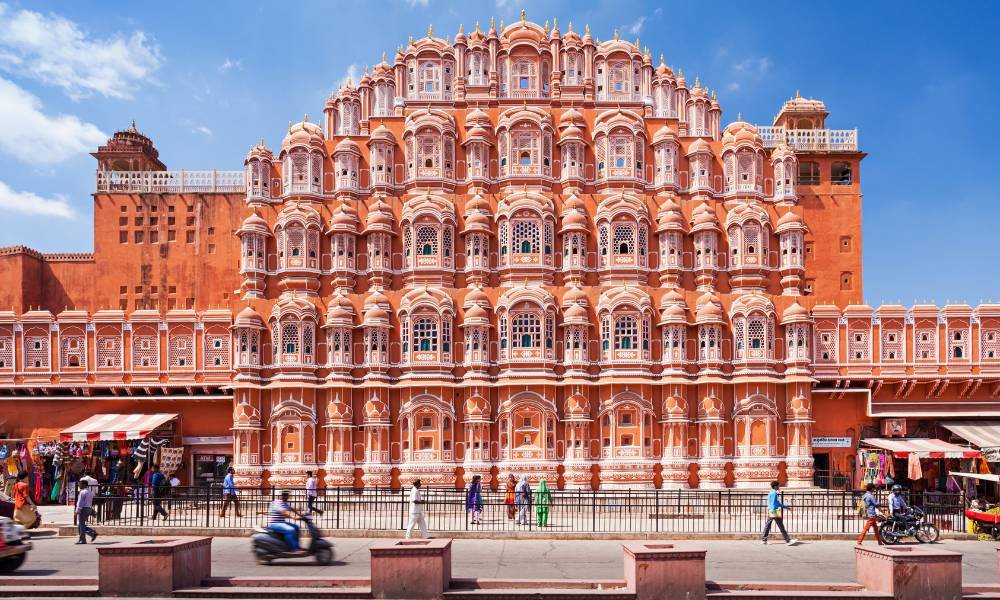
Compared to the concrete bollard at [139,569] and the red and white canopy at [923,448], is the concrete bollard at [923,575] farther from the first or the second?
the red and white canopy at [923,448]

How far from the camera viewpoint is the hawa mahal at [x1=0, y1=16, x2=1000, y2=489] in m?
36.6

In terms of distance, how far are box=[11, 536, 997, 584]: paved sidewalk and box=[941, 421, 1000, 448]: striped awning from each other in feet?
45.0

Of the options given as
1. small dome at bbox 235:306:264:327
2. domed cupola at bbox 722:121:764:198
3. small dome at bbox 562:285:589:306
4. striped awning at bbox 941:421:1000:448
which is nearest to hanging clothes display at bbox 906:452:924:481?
striped awning at bbox 941:421:1000:448

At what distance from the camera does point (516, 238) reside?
38.5m

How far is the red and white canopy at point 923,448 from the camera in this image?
3291cm

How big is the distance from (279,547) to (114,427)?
20.8 metres

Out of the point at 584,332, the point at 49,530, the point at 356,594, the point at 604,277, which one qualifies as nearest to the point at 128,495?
the point at 49,530

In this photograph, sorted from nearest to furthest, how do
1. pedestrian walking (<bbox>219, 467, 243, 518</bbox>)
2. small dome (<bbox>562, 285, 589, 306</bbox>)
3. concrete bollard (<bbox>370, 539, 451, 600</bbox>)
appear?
concrete bollard (<bbox>370, 539, 451, 600</bbox>), pedestrian walking (<bbox>219, 467, 243, 518</bbox>), small dome (<bbox>562, 285, 589, 306</bbox>)

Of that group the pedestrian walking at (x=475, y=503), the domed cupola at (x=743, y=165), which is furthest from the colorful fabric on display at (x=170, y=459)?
the domed cupola at (x=743, y=165)

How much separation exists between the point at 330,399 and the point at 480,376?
6.49 meters

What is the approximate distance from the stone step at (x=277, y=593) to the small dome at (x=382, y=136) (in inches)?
1093

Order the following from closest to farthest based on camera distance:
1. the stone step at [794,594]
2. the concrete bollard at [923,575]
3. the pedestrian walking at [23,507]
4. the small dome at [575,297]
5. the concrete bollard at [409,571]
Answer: the concrete bollard at [923,575], the stone step at [794,594], the concrete bollard at [409,571], the pedestrian walking at [23,507], the small dome at [575,297]

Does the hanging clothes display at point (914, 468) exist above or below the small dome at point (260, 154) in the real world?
below

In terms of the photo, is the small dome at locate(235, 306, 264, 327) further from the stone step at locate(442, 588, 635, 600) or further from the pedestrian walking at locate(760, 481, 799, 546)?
the stone step at locate(442, 588, 635, 600)
